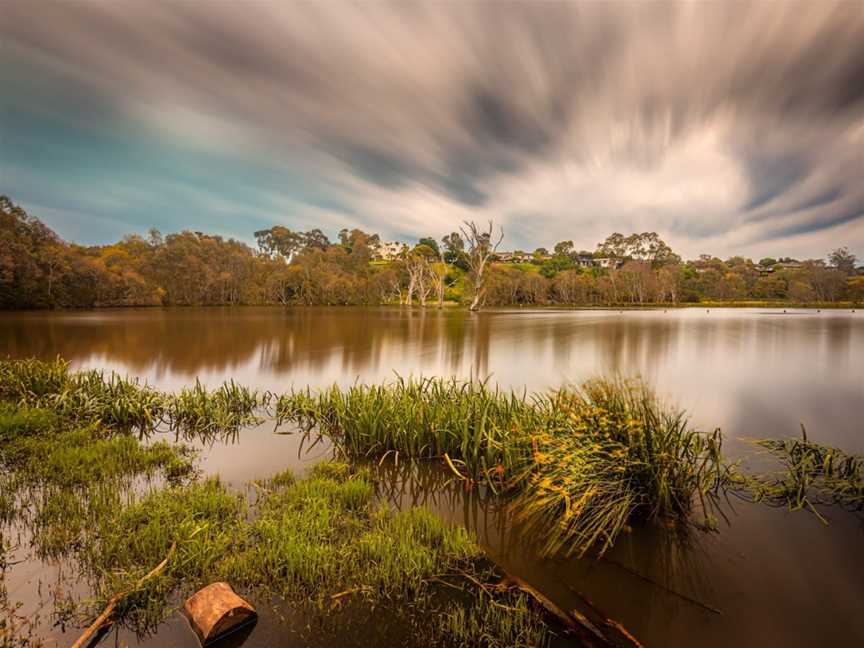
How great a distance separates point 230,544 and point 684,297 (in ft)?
499

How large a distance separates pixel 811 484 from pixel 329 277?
9259 centimetres

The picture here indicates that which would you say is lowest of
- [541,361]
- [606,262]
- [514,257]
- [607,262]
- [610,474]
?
[541,361]

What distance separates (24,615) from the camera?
3326 mm

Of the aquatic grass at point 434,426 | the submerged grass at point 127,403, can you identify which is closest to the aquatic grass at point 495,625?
the aquatic grass at point 434,426

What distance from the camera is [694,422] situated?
378 inches

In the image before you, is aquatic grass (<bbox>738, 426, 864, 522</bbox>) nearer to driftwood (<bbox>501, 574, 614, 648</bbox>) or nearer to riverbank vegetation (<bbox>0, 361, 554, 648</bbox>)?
driftwood (<bbox>501, 574, 614, 648</bbox>)

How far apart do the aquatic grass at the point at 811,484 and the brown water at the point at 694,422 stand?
29cm

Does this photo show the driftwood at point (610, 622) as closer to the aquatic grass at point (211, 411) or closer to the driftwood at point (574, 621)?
the driftwood at point (574, 621)

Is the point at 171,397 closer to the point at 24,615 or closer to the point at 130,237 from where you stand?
the point at 24,615

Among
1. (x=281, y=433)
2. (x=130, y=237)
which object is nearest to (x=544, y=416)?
(x=281, y=433)

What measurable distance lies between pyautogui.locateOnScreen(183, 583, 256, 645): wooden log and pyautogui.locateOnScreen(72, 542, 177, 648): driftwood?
457 millimetres

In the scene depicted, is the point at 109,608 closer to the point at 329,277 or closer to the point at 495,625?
the point at 495,625

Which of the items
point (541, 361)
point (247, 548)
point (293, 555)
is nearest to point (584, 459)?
point (293, 555)

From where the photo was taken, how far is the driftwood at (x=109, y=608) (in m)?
2.91
